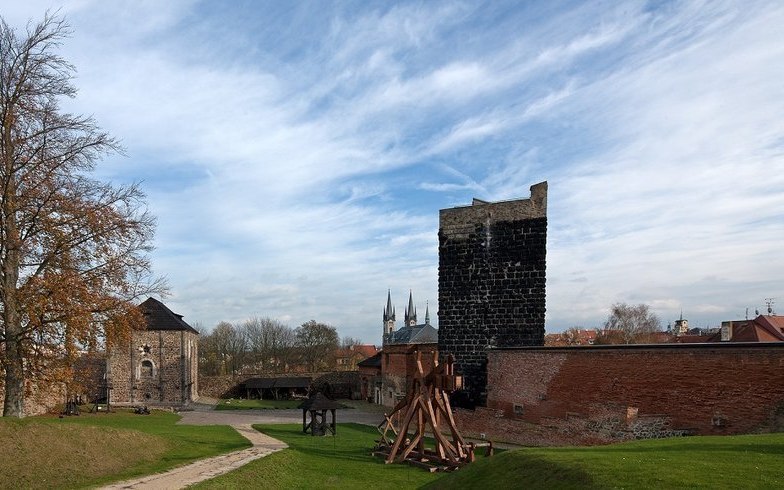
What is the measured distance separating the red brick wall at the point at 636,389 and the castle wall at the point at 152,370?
2250 cm

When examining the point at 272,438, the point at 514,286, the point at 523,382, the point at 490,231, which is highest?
the point at 490,231

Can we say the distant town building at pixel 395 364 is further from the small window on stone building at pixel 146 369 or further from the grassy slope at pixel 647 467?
the small window on stone building at pixel 146 369

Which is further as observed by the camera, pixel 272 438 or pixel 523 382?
pixel 272 438

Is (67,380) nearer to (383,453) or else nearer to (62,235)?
(62,235)

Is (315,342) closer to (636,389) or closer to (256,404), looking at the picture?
(256,404)

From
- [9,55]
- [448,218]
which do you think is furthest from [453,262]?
[9,55]

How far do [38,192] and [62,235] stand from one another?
103cm

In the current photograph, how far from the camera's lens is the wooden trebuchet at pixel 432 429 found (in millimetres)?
14039

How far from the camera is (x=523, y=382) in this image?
58.2 feet

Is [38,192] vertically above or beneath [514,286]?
above

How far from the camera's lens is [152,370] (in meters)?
35.5

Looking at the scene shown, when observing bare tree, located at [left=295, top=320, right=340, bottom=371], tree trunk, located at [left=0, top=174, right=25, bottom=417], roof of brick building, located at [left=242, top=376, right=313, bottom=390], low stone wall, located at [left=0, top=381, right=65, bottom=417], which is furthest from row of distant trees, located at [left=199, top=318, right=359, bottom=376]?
tree trunk, located at [left=0, top=174, right=25, bottom=417]

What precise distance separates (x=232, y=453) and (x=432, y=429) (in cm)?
508

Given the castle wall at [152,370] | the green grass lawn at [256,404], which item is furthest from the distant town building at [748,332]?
the castle wall at [152,370]
